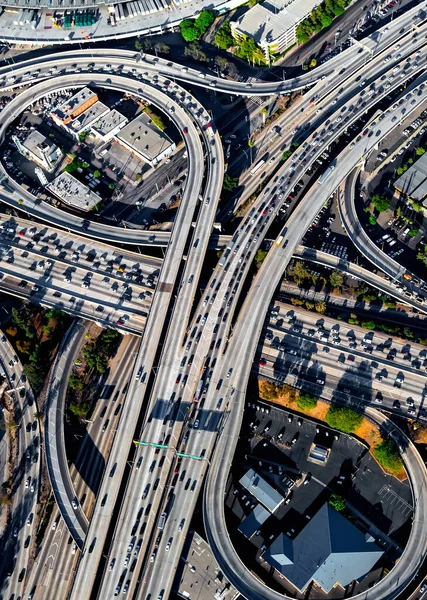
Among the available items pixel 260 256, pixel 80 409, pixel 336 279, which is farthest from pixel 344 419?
pixel 80 409

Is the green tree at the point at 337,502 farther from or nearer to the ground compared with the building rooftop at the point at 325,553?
farther from the ground

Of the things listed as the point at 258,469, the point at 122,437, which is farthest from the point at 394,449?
the point at 122,437

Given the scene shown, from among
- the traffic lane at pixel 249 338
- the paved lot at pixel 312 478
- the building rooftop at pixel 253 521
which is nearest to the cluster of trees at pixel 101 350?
the traffic lane at pixel 249 338

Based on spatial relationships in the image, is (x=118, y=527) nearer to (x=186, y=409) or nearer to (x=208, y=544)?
(x=208, y=544)

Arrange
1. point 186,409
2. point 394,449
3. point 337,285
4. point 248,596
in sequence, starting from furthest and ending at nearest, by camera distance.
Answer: point 337,285
point 186,409
point 394,449
point 248,596

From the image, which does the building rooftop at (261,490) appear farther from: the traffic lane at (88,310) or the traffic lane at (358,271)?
the traffic lane at (358,271)

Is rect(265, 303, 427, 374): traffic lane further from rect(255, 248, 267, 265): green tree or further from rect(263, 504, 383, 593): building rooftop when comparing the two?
rect(263, 504, 383, 593): building rooftop
